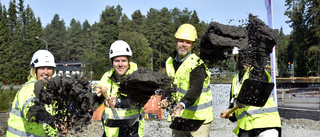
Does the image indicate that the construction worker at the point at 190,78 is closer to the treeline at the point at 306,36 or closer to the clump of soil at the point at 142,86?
the clump of soil at the point at 142,86

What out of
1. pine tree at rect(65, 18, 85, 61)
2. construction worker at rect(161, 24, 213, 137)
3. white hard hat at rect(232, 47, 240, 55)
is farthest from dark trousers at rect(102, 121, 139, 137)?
pine tree at rect(65, 18, 85, 61)

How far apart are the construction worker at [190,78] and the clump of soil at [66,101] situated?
1089 millimetres

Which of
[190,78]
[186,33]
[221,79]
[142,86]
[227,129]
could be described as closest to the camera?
[142,86]

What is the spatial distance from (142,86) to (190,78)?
782mm

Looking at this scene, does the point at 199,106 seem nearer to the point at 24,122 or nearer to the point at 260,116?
the point at 260,116

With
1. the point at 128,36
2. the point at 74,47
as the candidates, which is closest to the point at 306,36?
the point at 128,36

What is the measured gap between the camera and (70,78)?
138 inches

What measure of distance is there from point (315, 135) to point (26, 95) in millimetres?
9313

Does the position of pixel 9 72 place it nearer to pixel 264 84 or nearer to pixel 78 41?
pixel 78 41

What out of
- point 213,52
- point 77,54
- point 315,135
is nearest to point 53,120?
point 213,52

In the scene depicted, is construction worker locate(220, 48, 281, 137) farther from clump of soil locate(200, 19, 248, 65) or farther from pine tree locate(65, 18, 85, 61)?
pine tree locate(65, 18, 85, 61)

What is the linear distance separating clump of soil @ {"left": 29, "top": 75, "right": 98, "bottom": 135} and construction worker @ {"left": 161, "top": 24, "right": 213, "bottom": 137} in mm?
1089

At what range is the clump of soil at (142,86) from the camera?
342 centimetres

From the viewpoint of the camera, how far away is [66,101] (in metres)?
3.60
